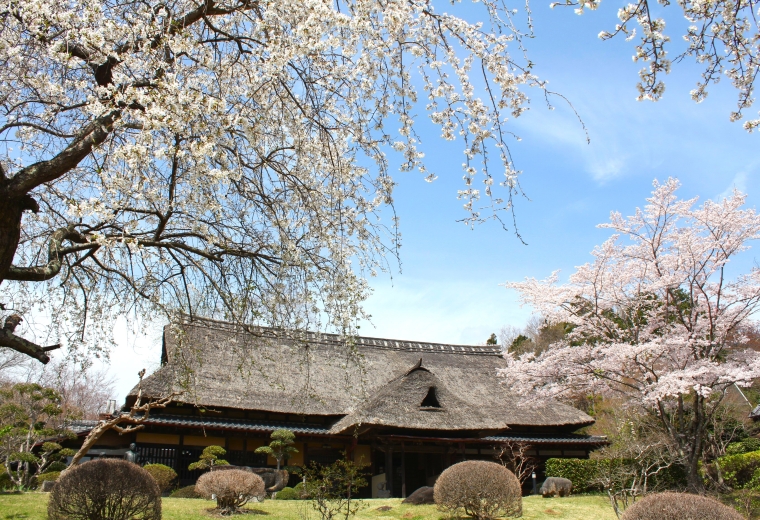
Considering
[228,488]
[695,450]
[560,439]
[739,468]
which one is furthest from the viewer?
[560,439]

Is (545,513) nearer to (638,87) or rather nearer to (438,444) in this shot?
(438,444)

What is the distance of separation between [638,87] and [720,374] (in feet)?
31.6

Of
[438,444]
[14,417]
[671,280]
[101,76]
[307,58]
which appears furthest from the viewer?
[438,444]

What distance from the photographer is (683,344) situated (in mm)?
11711

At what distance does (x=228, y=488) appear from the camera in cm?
1008

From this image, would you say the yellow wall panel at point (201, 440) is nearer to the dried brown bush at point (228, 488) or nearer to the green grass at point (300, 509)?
the green grass at point (300, 509)

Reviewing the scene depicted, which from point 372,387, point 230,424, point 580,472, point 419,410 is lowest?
point 580,472

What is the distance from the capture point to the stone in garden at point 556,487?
15.5m

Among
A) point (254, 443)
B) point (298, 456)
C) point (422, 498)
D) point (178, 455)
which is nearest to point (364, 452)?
point (298, 456)

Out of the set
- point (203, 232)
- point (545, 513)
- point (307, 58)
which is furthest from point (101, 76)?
point (545, 513)

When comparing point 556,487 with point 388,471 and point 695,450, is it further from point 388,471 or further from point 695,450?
point 695,450

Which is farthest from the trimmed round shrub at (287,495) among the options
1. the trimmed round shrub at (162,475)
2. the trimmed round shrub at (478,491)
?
the trimmed round shrub at (478,491)

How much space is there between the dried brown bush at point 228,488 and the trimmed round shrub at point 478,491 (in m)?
3.63

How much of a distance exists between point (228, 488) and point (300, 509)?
1.61 m
